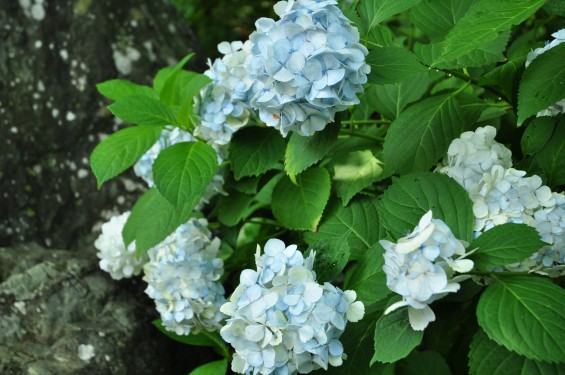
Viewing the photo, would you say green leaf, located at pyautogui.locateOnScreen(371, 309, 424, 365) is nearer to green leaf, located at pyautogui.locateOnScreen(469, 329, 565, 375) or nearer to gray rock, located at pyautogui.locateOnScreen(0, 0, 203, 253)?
green leaf, located at pyautogui.locateOnScreen(469, 329, 565, 375)

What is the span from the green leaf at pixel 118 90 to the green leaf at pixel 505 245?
1.02 m

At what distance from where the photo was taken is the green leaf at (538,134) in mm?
1512

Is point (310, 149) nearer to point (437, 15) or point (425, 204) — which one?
point (425, 204)

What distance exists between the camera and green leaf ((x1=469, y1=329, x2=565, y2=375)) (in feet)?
A: 4.20

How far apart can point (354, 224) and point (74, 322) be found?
87cm

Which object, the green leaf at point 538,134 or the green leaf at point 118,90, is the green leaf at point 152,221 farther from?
the green leaf at point 538,134

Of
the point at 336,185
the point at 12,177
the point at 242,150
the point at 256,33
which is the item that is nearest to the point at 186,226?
the point at 242,150

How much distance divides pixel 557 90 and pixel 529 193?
20cm

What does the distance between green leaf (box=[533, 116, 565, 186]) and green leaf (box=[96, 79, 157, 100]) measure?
3.24 feet

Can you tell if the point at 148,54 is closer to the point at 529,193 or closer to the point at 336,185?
the point at 336,185

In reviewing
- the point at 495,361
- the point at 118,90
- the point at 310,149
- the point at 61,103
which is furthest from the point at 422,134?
the point at 61,103

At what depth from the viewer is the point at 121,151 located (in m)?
1.71

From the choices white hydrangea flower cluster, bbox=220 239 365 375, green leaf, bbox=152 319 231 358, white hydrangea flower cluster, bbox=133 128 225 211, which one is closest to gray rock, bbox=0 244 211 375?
green leaf, bbox=152 319 231 358

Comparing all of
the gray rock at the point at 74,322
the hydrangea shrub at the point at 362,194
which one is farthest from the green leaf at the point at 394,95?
the gray rock at the point at 74,322
